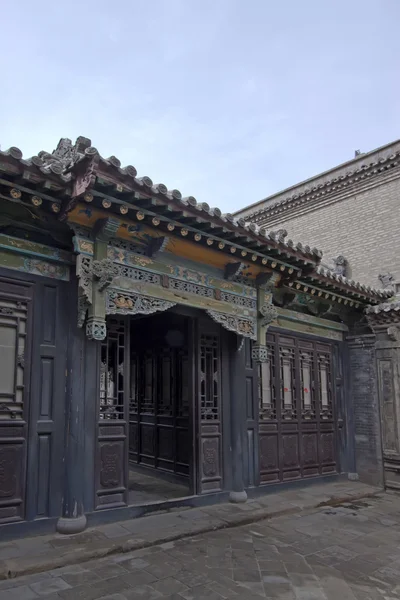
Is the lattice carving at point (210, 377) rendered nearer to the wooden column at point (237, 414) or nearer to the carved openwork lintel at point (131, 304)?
the wooden column at point (237, 414)

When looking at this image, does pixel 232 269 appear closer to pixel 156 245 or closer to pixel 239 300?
pixel 239 300

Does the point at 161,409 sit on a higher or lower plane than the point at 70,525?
higher

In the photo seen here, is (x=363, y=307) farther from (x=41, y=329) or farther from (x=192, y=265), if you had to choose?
(x=41, y=329)

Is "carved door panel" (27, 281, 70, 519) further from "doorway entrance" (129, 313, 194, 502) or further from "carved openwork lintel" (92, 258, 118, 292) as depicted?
"doorway entrance" (129, 313, 194, 502)

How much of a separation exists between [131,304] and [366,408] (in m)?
6.02

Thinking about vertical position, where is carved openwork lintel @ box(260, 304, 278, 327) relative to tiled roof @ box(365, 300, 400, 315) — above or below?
below

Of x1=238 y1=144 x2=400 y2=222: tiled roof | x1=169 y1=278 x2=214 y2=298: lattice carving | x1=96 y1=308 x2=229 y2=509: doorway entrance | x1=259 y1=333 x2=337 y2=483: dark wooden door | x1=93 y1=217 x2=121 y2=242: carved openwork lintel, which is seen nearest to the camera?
x1=93 y1=217 x2=121 y2=242: carved openwork lintel

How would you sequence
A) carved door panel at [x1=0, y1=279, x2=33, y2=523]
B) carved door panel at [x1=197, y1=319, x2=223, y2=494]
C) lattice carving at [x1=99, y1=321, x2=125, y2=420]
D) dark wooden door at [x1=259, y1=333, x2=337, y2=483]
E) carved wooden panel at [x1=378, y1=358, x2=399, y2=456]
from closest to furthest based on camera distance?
1. carved door panel at [x1=0, y1=279, x2=33, y2=523]
2. lattice carving at [x1=99, y1=321, x2=125, y2=420]
3. carved door panel at [x1=197, y1=319, x2=223, y2=494]
4. dark wooden door at [x1=259, y1=333, x2=337, y2=483]
5. carved wooden panel at [x1=378, y1=358, x2=399, y2=456]

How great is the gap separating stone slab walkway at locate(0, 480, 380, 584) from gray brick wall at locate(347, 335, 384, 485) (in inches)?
55.8

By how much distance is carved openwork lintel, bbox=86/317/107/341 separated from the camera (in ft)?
17.5

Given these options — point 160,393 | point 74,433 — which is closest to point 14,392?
point 74,433

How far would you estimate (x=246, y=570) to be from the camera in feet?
15.0

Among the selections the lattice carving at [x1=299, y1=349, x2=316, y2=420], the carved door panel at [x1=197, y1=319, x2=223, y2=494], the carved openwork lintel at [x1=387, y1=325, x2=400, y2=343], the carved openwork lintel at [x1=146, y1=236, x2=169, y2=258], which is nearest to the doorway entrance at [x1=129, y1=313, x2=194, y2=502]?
the carved door panel at [x1=197, y1=319, x2=223, y2=494]

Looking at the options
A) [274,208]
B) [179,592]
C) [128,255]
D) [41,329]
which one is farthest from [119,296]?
[274,208]
